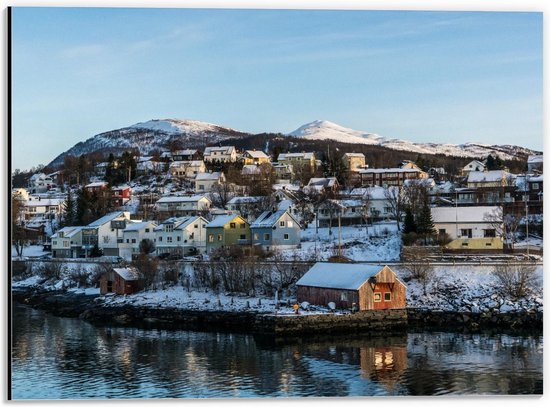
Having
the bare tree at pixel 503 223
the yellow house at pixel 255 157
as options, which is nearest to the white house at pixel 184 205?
the bare tree at pixel 503 223

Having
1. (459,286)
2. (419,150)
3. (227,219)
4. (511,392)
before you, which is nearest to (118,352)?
(511,392)

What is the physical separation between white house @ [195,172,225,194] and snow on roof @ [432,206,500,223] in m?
19.3

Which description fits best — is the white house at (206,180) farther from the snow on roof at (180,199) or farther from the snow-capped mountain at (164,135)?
the snow-capped mountain at (164,135)

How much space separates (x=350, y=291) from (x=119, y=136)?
48.1 meters

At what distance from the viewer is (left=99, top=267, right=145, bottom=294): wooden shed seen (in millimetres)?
21719

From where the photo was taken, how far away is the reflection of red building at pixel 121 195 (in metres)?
39.5

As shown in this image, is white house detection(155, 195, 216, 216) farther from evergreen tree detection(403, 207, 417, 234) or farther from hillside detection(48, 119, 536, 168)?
evergreen tree detection(403, 207, 417, 234)

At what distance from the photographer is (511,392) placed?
11258 mm

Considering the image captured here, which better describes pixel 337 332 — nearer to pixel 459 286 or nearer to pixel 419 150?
pixel 459 286

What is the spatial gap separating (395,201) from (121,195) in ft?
52.5

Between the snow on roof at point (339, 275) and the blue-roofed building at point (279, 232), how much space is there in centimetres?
760

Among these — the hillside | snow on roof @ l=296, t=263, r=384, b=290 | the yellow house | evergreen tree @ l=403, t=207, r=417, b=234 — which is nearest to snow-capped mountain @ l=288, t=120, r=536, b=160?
the hillside

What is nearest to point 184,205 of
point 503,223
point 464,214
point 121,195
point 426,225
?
point 121,195

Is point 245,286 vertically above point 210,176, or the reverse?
point 210,176
